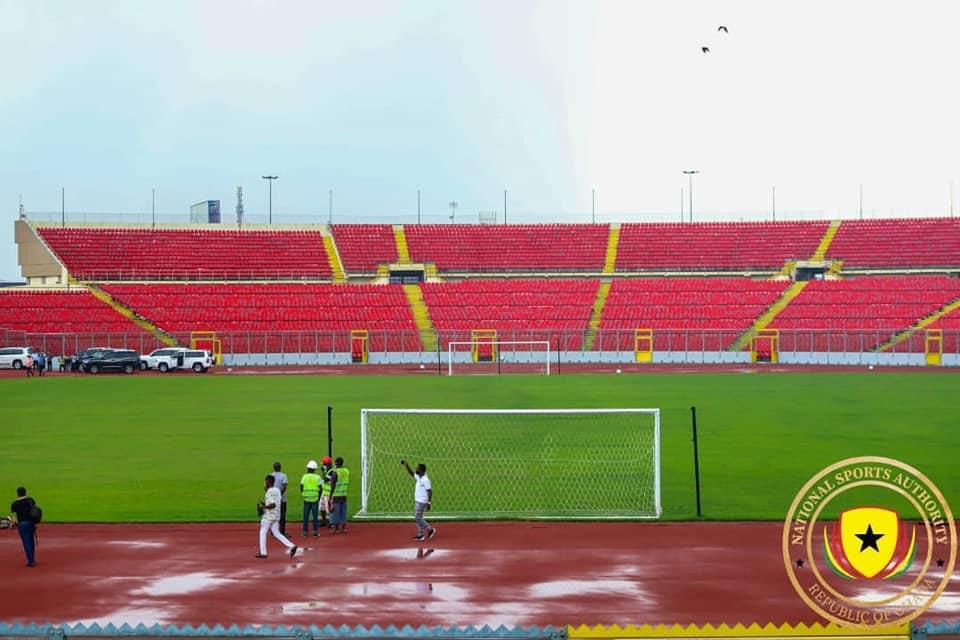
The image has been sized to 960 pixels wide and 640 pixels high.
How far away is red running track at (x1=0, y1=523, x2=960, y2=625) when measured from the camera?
1583 centimetres

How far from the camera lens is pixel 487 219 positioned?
116 meters

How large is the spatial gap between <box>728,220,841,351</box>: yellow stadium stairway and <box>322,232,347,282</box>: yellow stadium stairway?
3593cm

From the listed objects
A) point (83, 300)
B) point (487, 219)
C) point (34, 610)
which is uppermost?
point (487, 219)

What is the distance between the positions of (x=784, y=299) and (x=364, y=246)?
38.4 metres

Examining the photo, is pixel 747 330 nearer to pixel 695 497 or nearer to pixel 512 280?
pixel 512 280

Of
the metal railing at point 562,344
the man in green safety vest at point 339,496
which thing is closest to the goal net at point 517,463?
the man in green safety vest at point 339,496

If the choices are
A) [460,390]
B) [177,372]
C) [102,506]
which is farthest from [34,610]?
[177,372]

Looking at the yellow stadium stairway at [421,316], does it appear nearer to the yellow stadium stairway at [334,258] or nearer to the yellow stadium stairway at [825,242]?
the yellow stadium stairway at [334,258]

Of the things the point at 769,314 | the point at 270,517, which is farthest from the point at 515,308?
the point at 270,517

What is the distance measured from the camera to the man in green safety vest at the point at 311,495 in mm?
21000

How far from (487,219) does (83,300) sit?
44006 millimetres

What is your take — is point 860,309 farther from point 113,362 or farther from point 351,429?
point 351,429

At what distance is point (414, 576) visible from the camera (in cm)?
1808

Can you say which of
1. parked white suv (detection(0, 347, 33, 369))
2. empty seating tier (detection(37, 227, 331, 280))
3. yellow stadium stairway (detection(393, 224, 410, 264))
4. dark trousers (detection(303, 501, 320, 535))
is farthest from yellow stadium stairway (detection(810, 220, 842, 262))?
dark trousers (detection(303, 501, 320, 535))
